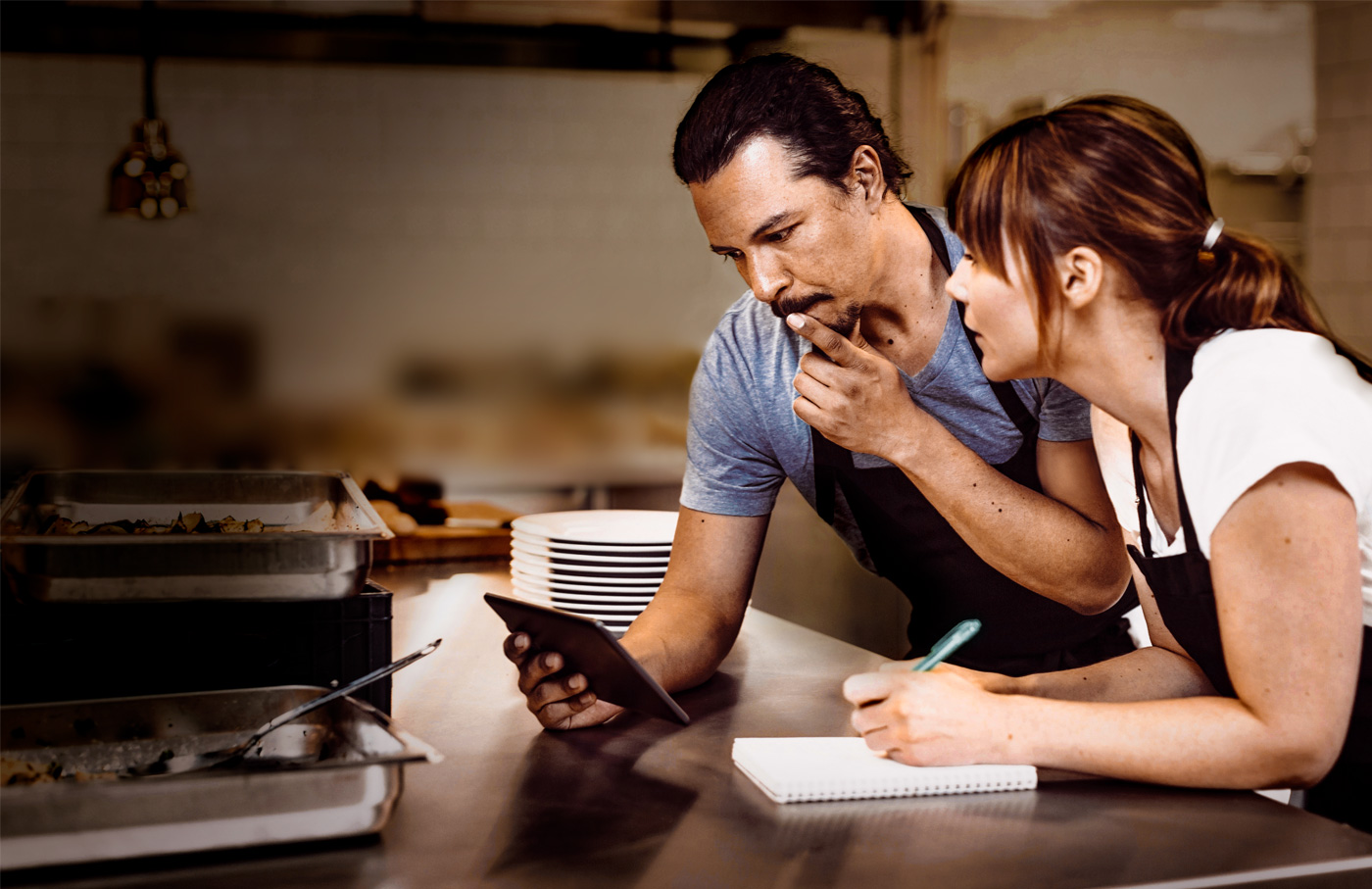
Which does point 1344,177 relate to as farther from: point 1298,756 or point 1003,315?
point 1298,756

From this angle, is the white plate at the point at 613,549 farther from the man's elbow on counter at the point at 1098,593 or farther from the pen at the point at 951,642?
the pen at the point at 951,642

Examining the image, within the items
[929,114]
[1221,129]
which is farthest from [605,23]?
[1221,129]

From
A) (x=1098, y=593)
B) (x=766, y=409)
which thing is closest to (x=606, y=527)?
(x=766, y=409)

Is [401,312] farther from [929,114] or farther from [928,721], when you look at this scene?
[928,721]

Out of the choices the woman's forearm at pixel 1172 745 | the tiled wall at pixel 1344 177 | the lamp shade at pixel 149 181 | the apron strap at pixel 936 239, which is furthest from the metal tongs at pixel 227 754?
the tiled wall at pixel 1344 177

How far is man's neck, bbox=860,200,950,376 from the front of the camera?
154 centimetres

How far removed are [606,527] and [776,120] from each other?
0.67m

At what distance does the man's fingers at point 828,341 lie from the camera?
1347mm

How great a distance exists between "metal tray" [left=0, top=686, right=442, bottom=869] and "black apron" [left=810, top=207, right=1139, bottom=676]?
907 millimetres

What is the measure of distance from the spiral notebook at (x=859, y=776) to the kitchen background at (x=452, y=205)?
97.3 inches

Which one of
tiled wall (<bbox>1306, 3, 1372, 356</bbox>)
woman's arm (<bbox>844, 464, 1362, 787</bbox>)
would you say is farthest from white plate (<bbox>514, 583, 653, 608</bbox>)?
tiled wall (<bbox>1306, 3, 1372, 356</bbox>)

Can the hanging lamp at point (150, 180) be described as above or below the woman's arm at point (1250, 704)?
above

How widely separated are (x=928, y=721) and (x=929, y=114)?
3.07 m

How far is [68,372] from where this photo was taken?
3.58m
